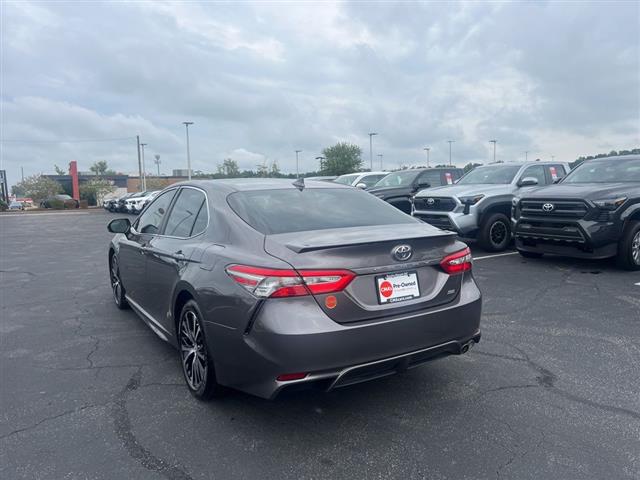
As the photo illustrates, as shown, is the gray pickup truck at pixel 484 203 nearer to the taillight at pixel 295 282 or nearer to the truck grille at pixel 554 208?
the truck grille at pixel 554 208

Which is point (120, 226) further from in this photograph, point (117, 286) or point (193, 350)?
point (193, 350)

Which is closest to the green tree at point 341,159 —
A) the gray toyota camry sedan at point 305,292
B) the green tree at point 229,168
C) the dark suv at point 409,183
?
the green tree at point 229,168

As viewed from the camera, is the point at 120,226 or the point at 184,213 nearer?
the point at 184,213

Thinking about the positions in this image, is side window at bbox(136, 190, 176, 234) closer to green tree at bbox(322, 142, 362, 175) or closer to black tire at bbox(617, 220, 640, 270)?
black tire at bbox(617, 220, 640, 270)

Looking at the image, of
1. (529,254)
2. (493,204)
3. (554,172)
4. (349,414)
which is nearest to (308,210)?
(349,414)

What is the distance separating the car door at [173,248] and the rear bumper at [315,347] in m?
0.83

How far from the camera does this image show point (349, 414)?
340 centimetres

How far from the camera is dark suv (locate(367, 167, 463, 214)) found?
13.2 metres

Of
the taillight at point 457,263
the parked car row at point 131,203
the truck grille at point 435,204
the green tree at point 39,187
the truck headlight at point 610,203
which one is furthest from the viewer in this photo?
the green tree at point 39,187

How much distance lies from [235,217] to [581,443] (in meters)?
2.59

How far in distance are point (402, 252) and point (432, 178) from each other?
1078 cm

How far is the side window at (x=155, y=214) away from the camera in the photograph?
4.83m

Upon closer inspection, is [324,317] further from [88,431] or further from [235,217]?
[88,431]

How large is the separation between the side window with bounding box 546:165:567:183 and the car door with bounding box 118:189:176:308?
29.7 ft
